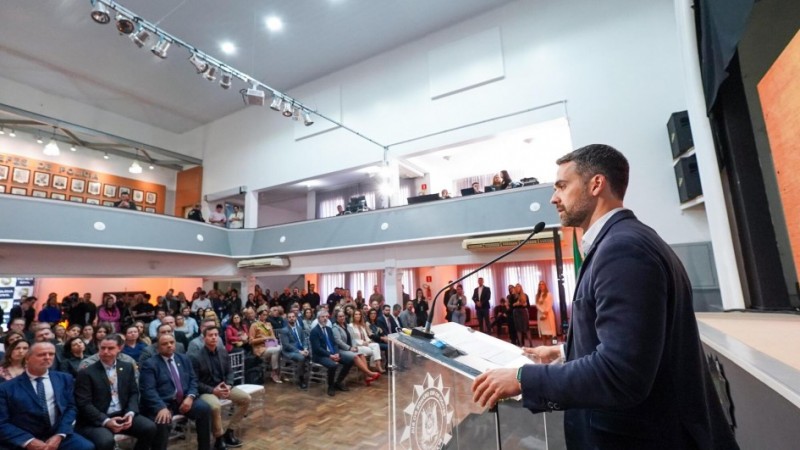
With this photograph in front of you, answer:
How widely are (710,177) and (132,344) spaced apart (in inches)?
217

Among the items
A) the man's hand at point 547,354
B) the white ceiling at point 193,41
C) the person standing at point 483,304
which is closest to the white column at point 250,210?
the white ceiling at point 193,41

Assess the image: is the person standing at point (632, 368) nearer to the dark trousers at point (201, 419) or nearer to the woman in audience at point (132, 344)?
the dark trousers at point (201, 419)

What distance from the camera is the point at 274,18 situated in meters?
7.84

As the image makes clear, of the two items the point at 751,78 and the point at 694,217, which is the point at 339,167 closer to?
the point at 694,217

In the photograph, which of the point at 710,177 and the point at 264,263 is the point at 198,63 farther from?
the point at 710,177

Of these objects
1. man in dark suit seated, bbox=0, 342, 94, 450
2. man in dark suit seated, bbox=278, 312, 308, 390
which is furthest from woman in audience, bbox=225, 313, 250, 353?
man in dark suit seated, bbox=0, 342, 94, 450

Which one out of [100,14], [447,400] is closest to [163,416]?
[447,400]

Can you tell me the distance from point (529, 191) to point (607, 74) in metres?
2.37

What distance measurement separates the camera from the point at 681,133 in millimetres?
5055

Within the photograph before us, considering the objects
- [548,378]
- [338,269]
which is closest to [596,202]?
[548,378]

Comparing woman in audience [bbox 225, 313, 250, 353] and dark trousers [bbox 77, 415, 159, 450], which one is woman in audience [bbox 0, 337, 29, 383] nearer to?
dark trousers [bbox 77, 415, 159, 450]

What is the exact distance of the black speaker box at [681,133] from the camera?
498 cm

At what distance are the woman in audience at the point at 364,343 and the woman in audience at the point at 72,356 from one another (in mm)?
3041

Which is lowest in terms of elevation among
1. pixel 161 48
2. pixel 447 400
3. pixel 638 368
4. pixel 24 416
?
pixel 24 416
